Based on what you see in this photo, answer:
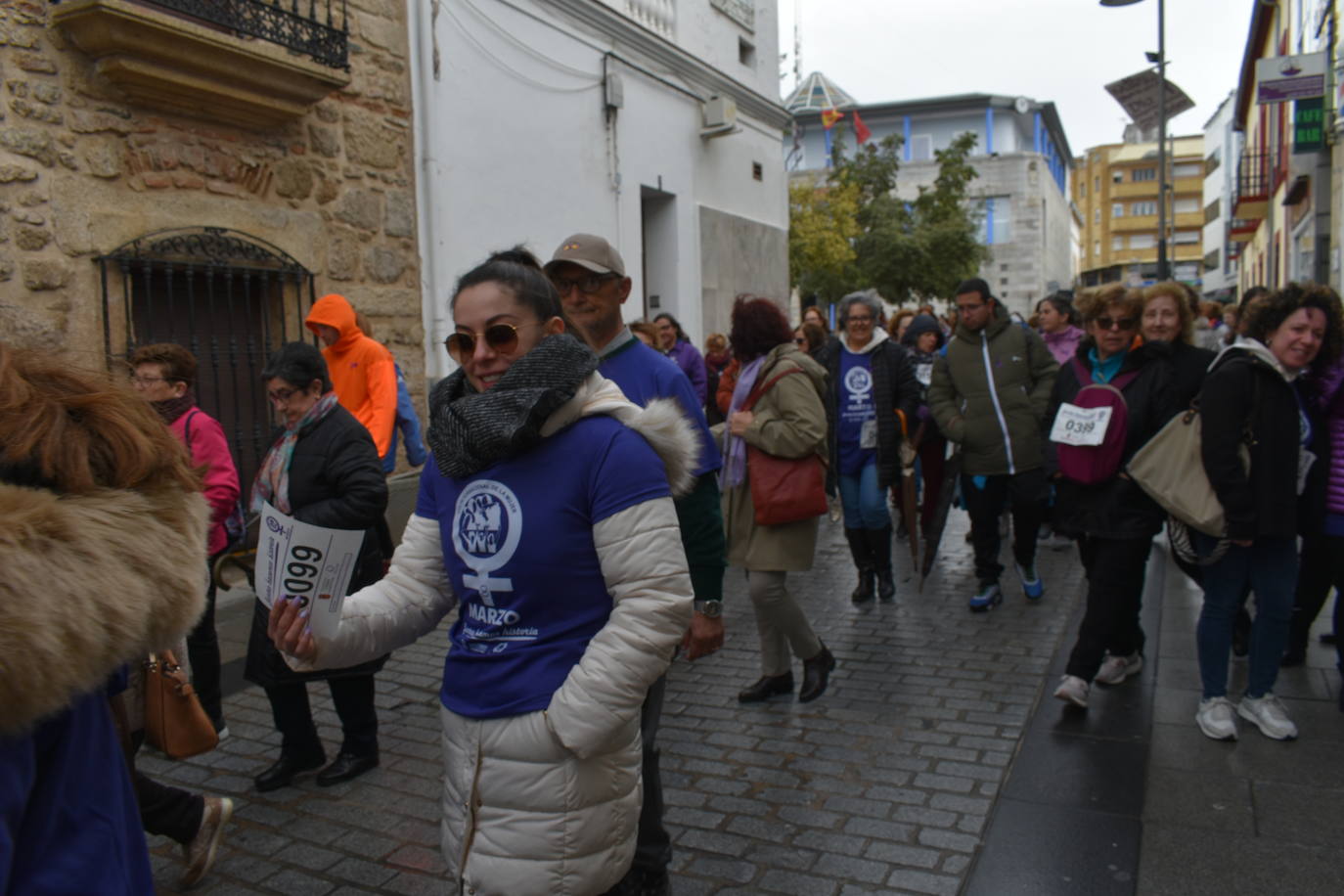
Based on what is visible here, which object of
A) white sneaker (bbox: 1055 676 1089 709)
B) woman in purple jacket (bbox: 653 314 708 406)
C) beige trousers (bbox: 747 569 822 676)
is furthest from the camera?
woman in purple jacket (bbox: 653 314 708 406)

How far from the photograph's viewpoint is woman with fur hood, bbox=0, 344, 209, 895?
4.33 feet

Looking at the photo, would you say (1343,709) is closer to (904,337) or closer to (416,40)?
(904,337)

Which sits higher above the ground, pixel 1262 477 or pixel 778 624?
pixel 1262 477

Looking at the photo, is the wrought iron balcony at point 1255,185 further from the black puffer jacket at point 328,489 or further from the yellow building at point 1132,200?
the yellow building at point 1132,200

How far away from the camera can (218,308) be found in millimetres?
7324

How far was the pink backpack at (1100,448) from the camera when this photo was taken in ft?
14.7

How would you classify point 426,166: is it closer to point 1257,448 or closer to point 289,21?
point 289,21

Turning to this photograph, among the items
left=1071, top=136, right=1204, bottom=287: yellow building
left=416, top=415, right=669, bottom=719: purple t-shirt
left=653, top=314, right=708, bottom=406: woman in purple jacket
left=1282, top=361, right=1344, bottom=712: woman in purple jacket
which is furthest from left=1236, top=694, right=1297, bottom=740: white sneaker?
left=1071, top=136, right=1204, bottom=287: yellow building

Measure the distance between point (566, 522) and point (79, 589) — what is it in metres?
0.90

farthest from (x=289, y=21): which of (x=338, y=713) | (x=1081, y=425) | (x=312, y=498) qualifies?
(x=1081, y=425)

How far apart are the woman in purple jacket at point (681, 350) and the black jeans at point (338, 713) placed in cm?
508

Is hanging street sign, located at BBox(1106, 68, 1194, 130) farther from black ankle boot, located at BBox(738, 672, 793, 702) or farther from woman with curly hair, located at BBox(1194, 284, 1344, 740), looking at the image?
black ankle boot, located at BBox(738, 672, 793, 702)

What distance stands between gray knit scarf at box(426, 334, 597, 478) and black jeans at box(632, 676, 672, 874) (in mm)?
958

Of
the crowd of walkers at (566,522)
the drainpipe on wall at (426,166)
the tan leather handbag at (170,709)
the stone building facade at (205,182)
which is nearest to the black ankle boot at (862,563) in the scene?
the crowd of walkers at (566,522)
